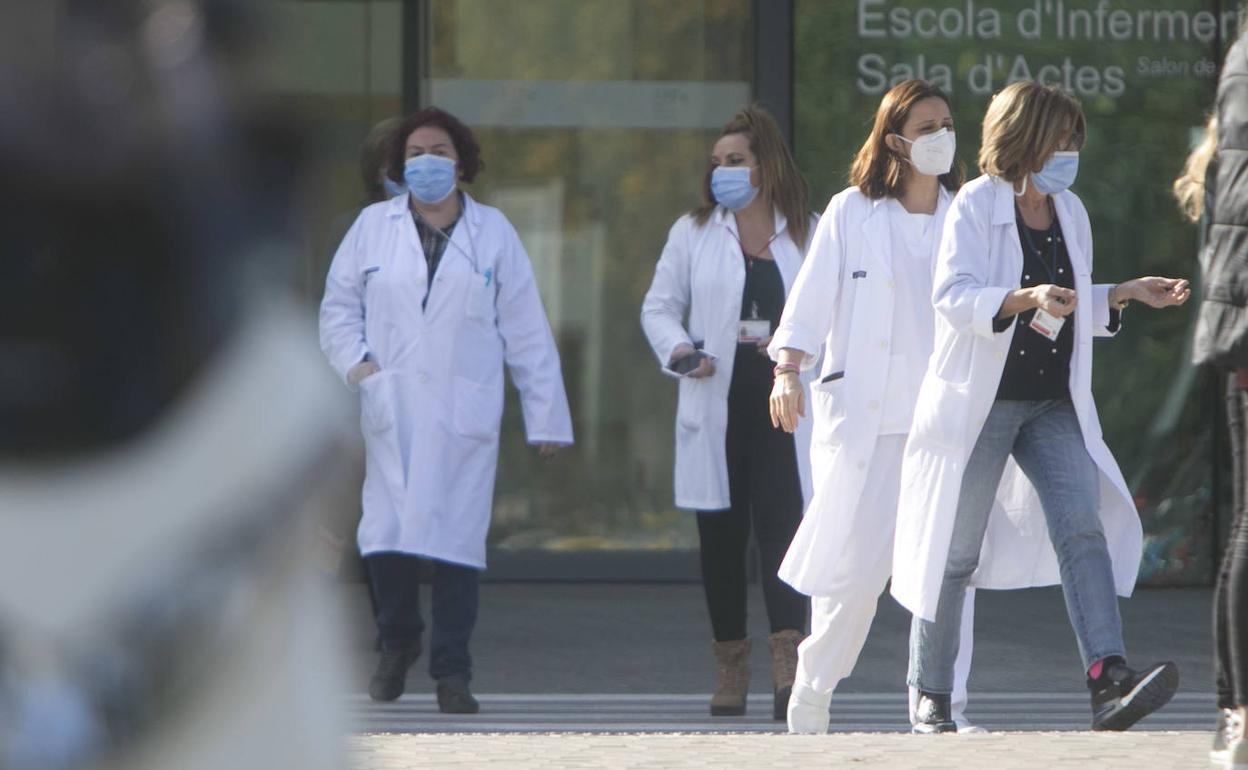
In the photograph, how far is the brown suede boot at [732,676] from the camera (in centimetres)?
680

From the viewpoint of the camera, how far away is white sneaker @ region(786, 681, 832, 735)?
5863 millimetres

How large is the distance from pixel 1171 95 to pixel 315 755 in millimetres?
10126

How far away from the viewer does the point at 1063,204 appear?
589cm

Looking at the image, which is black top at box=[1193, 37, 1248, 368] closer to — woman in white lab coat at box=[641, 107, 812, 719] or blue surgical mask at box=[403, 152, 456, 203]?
woman in white lab coat at box=[641, 107, 812, 719]

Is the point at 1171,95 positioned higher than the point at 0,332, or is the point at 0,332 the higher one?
the point at 1171,95

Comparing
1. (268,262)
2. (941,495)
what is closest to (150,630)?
(268,262)

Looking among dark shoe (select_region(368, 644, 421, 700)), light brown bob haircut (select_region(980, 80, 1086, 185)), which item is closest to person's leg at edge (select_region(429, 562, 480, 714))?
dark shoe (select_region(368, 644, 421, 700))

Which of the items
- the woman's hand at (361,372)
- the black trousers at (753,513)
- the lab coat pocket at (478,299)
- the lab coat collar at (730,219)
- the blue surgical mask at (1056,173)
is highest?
the blue surgical mask at (1056,173)

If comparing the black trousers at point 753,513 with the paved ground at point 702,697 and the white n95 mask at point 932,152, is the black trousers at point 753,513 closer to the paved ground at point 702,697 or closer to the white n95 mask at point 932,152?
the paved ground at point 702,697

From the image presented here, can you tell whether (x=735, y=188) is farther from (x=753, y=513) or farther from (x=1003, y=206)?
(x=1003, y=206)

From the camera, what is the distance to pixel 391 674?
6961 millimetres

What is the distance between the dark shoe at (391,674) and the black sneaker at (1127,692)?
2550 mm

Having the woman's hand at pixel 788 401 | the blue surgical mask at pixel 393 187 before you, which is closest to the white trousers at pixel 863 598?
A: the woman's hand at pixel 788 401

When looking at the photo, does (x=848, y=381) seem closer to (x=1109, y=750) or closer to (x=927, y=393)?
(x=927, y=393)
